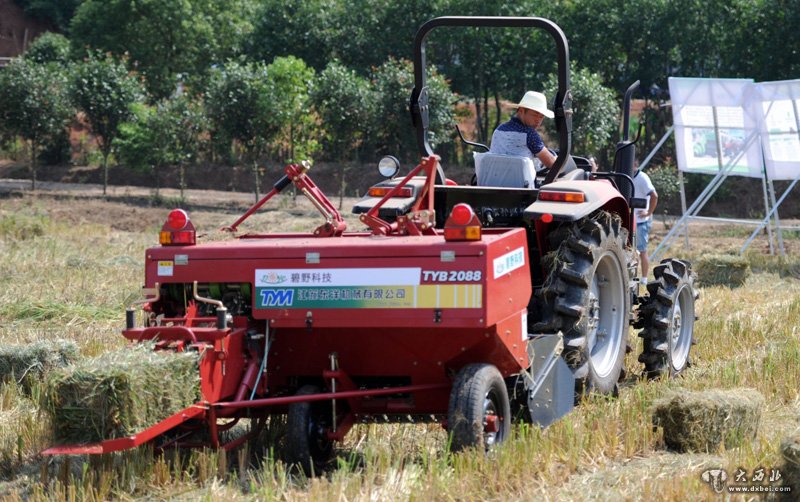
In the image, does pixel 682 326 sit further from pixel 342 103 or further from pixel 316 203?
pixel 342 103

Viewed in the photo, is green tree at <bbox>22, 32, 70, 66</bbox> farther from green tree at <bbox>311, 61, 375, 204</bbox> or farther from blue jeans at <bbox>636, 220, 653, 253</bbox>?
blue jeans at <bbox>636, 220, 653, 253</bbox>

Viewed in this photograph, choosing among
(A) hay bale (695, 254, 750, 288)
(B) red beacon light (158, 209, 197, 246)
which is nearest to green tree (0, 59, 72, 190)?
(A) hay bale (695, 254, 750, 288)

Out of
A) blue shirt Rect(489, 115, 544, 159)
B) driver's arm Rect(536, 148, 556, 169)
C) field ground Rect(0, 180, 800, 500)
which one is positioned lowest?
field ground Rect(0, 180, 800, 500)

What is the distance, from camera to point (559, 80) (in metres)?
7.21

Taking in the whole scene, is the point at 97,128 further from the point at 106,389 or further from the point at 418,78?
the point at 106,389

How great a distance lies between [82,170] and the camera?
32.1 m

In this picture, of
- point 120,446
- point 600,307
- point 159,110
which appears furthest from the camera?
point 159,110

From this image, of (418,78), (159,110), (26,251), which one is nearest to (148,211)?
(159,110)

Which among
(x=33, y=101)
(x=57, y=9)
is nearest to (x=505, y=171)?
(x=33, y=101)

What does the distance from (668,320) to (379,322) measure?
2995mm

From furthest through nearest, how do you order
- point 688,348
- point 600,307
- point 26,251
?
point 26,251 → point 688,348 → point 600,307

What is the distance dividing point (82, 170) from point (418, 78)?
2594cm

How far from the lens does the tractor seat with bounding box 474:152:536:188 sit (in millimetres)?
7352

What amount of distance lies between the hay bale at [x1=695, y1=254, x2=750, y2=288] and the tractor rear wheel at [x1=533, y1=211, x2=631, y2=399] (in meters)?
6.16
